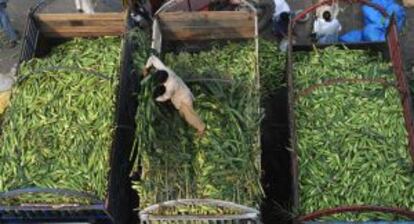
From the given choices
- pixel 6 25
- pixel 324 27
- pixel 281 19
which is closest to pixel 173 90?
pixel 324 27

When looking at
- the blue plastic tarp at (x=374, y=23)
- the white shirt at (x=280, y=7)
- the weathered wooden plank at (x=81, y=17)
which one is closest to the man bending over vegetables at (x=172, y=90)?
the weathered wooden plank at (x=81, y=17)

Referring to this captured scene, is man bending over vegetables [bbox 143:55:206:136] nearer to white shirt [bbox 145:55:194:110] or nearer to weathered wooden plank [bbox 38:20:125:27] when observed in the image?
white shirt [bbox 145:55:194:110]

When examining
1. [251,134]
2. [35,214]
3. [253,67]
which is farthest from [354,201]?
[35,214]

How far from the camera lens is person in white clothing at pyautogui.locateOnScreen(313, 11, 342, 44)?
7934 millimetres

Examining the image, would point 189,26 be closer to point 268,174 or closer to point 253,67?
point 253,67

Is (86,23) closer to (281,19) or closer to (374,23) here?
(281,19)

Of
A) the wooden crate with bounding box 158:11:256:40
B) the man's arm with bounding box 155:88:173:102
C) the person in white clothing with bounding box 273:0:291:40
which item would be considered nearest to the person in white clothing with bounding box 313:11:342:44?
the person in white clothing with bounding box 273:0:291:40

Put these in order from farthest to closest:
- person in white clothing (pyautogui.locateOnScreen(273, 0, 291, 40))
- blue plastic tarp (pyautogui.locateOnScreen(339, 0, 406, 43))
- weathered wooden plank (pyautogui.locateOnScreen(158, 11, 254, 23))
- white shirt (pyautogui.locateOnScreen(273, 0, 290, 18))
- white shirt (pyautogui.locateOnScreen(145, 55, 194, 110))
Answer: white shirt (pyautogui.locateOnScreen(273, 0, 290, 18)) → person in white clothing (pyautogui.locateOnScreen(273, 0, 291, 40)) → blue plastic tarp (pyautogui.locateOnScreen(339, 0, 406, 43)) → weathered wooden plank (pyautogui.locateOnScreen(158, 11, 254, 23)) → white shirt (pyautogui.locateOnScreen(145, 55, 194, 110))

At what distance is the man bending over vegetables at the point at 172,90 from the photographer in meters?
5.53

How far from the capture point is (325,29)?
7.95 meters

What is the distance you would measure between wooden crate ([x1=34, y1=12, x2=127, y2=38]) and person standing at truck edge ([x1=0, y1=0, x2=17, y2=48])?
1573 millimetres

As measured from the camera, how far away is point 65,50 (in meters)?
7.23

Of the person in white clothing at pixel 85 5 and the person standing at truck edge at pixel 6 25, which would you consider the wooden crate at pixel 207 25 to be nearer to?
the person in white clothing at pixel 85 5

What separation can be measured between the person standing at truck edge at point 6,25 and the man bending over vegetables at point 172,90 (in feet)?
12.5
